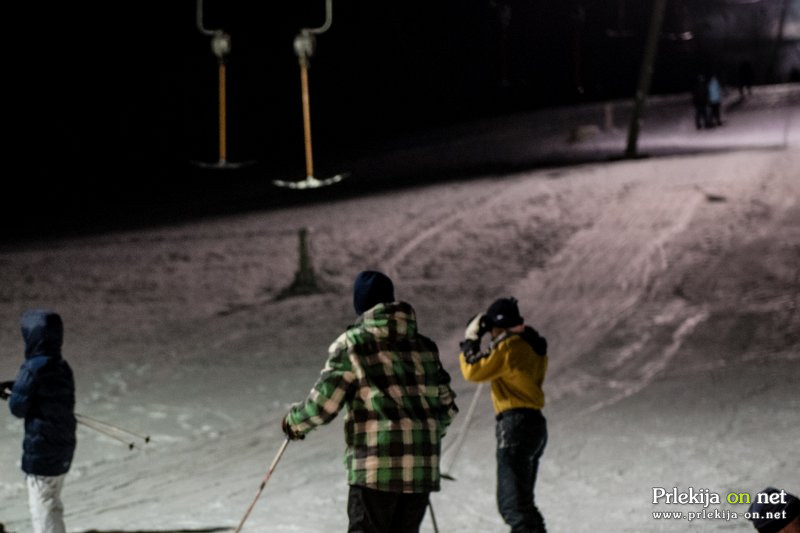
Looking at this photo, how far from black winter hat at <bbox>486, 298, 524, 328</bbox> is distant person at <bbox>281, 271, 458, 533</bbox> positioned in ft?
4.43

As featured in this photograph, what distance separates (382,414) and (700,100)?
24.6 meters

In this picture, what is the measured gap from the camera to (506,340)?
5980 mm

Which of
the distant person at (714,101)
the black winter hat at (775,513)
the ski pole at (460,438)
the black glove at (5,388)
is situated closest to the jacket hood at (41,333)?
the black glove at (5,388)

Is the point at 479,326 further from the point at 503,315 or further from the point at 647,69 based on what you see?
the point at 647,69

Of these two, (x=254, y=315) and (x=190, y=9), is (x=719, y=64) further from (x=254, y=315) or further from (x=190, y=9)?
(x=254, y=315)

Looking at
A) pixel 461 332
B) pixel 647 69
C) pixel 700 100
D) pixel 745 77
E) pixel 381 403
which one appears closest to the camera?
pixel 381 403

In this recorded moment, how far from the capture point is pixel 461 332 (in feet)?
43.2

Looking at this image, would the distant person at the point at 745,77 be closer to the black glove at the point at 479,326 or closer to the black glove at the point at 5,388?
the black glove at the point at 479,326

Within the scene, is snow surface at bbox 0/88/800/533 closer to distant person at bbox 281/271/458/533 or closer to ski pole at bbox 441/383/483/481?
ski pole at bbox 441/383/483/481

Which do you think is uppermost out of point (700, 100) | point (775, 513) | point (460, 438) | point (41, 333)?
point (775, 513)

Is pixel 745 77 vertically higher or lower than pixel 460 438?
higher

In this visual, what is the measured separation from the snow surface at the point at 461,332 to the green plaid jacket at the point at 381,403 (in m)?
2.39

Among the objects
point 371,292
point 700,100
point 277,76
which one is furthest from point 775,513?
point 277,76

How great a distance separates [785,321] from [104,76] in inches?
1012
